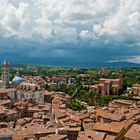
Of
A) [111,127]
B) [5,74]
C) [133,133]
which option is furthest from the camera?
[5,74]

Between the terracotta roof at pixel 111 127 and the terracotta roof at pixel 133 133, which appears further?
the terracotta roof at pixel 111 127

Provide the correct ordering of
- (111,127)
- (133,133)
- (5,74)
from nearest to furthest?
(133,133) → (111,127) → (5,74)

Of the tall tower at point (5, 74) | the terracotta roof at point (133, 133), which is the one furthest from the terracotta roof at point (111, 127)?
the tall tower at point (5, 74)

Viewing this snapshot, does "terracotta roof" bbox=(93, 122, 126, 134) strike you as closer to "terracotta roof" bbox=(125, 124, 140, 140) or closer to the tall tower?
"terracotta roof" bbox=(125, 124, 140, 140)

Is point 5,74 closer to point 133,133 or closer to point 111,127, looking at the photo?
point 111,127

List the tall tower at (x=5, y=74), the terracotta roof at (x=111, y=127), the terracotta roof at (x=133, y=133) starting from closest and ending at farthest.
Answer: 1. the terracotta roof at (x=133, y=133)
2. the terracotta roof at (x=111, y=127)
3. the tall tower at (x=5, y=74)

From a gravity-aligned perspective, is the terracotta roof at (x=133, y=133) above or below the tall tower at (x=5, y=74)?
below

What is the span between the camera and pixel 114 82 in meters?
86.7

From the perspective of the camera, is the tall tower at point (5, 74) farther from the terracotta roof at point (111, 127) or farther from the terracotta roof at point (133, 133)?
the terracotta roof at point (133, 133)

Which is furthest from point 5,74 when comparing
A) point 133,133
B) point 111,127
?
point 133,133

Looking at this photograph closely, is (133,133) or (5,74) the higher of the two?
(5,74)

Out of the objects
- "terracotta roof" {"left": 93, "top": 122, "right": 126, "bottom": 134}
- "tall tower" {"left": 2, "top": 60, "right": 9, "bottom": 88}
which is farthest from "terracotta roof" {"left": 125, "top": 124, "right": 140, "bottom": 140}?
"tall tower" {"left": 2, "top": 60, "right": 9, "bottom": 88}

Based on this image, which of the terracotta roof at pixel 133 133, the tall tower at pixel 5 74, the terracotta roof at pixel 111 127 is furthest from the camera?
the tall tower at pixel 5 74

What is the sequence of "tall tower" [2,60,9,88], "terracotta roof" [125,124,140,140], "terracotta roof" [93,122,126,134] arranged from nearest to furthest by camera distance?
"terracotta roof" [125,124,140,140] < "terracotta roof" [93,122,126,134] < "tall tower" [2,60,9,88]
